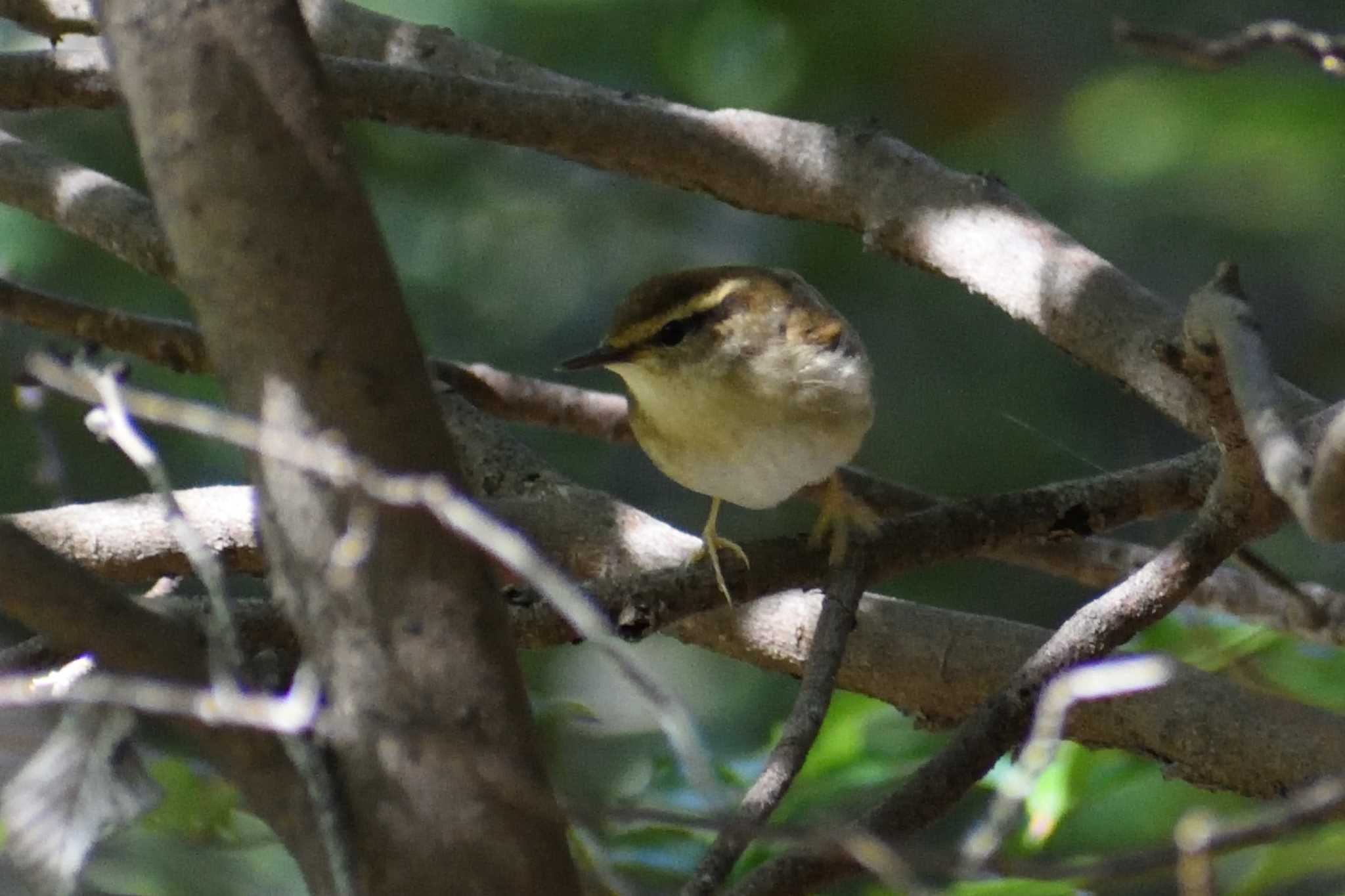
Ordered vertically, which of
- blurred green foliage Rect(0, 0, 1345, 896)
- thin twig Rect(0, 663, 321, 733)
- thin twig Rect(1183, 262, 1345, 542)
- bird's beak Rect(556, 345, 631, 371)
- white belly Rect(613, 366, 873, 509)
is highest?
thin twig Rect(1183, 262, 1345, 542)

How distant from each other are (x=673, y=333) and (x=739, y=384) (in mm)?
149

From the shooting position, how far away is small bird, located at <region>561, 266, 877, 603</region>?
2.47 meters

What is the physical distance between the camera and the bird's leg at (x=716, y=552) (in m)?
1.78

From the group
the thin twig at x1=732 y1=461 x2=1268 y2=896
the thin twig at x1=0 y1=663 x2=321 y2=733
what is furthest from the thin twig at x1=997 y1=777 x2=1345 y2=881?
the thin twig at x1=732 y1=461 x2=1268 y2=896

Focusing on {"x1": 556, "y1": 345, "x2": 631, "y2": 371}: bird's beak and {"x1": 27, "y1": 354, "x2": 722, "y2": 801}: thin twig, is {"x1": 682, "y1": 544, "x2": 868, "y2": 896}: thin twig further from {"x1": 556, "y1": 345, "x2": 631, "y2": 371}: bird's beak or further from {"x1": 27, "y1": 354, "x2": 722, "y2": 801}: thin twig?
{"x1": 556, "y1": 345, "x2": 631, "y2": 371}: bird's beak

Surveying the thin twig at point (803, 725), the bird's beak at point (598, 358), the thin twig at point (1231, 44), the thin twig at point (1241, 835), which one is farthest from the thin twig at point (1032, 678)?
the bird's beak at point (598, 358)

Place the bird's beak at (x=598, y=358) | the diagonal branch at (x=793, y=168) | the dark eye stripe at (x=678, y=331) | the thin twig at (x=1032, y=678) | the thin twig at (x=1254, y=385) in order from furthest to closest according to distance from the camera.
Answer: the dark eye stripe at (x=678, y=331) → the bird's beak at (x=598, y=358) → the diagonal branch at (x=793, y=168) → the thin twig at (x=1032, y=678) → the thin twig at (x=1254, y=385)

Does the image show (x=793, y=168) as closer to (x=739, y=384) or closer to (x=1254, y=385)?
Answer: (x=739, y=384)

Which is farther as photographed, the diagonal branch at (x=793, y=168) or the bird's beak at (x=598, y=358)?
the bird's beak at (x=598, y=358)

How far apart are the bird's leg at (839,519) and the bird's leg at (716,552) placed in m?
0.11

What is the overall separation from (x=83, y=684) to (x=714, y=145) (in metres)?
1.58

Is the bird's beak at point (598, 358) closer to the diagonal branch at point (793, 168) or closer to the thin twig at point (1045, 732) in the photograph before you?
the diagonal branch at point (793, 168)

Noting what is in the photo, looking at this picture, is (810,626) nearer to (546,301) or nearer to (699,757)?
(699,757)

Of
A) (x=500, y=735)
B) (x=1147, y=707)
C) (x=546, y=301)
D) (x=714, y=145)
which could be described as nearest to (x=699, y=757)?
(x=500, y=735)
